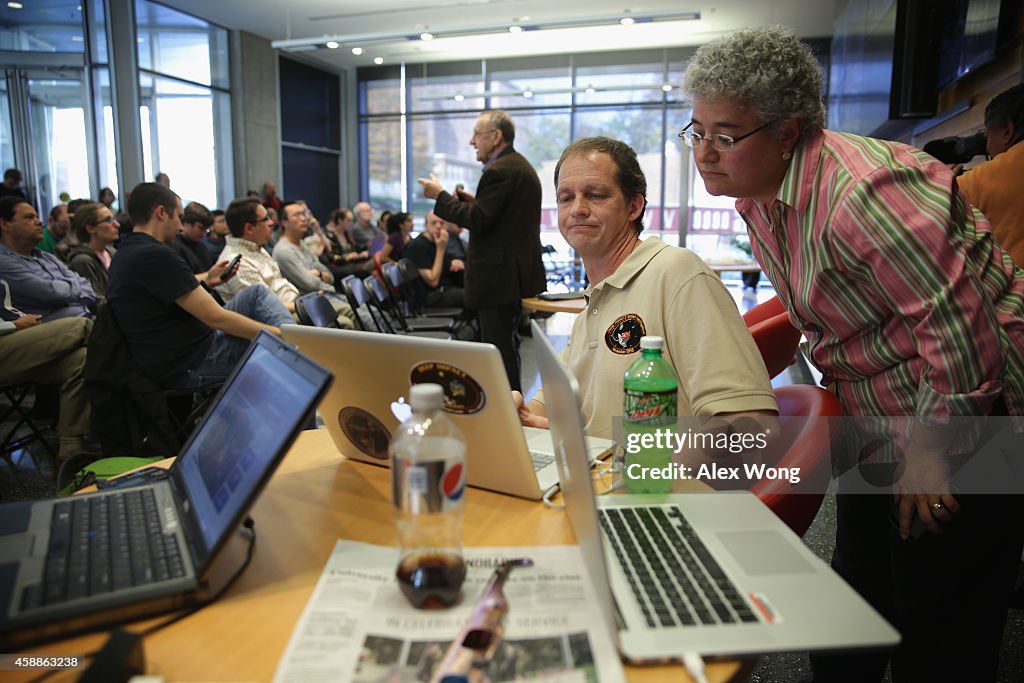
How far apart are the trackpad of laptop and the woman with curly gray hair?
420mm

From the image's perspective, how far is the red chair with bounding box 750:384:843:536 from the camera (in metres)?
1.19

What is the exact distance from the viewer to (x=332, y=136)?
12844 mm

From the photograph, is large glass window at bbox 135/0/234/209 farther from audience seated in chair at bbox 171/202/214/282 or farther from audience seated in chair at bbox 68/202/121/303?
audience seated in chair at bbox 68/202/121/303

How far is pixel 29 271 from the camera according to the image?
3.86m

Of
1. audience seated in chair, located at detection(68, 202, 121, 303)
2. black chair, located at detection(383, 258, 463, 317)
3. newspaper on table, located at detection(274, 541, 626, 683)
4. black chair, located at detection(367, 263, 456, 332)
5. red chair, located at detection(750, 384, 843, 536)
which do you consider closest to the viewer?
newspaper on table, located at detection(274, 541, 626, 683)

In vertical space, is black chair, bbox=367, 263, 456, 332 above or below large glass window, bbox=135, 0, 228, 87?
below

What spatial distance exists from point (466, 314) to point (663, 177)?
7.13 metres

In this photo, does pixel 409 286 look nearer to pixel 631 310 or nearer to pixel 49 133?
pixel 631 310

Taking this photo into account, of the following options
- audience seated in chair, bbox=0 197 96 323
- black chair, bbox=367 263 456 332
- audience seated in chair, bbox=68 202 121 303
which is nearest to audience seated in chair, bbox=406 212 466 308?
black chair, bbox=367 263 456 332

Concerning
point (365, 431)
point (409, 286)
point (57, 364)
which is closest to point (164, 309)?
point (57, 364)

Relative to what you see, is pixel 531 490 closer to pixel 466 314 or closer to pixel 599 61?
pixel 466 314

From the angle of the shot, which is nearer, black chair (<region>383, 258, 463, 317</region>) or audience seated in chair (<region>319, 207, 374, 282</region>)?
black chair (<region>383, 258, 463, 317</region>)

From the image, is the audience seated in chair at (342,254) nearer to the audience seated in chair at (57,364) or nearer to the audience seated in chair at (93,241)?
the audience seated in chair at (93,241)

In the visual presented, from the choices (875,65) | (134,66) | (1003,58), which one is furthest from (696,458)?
(134,66)
